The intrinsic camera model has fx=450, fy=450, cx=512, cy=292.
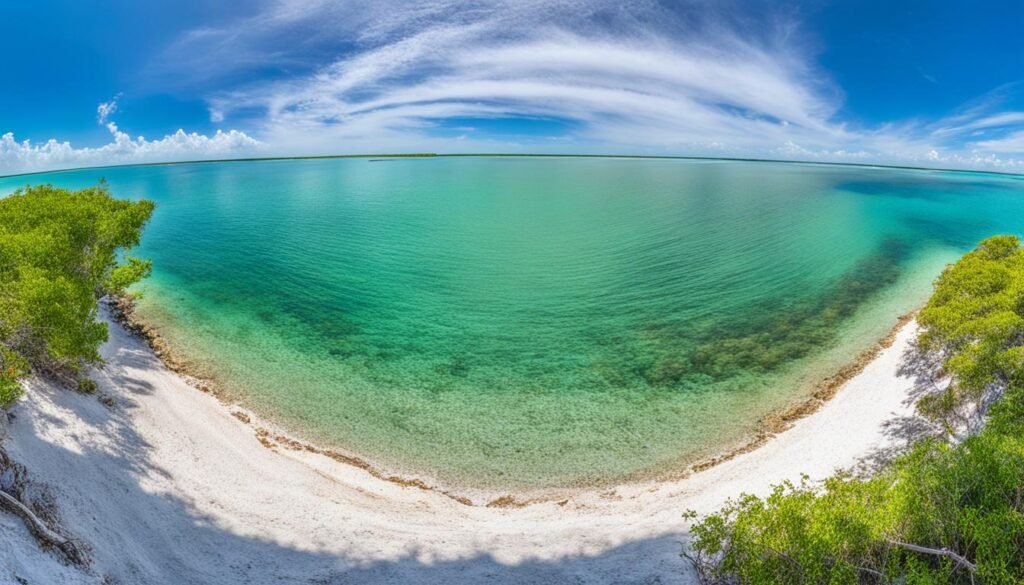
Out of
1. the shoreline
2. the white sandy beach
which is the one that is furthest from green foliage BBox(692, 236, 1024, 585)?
the shoreline

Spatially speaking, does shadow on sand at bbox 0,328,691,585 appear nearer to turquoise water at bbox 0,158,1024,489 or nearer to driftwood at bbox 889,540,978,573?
turquoise water at bbox 0,158,1024,489

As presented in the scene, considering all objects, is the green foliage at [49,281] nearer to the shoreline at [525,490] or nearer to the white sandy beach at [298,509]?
the white sandy beach at [298,509]

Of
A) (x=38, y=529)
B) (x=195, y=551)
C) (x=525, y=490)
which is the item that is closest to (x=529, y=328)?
(x=525, y=490)

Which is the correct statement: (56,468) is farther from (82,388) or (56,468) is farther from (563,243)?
(563,243)

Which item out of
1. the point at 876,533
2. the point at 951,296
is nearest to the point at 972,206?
the point at 951,296

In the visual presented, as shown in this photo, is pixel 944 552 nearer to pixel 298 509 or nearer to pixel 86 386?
pixel 298 509

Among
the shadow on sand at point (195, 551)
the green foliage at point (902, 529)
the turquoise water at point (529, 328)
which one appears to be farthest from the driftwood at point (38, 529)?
the green foliage at point (902, 529)
